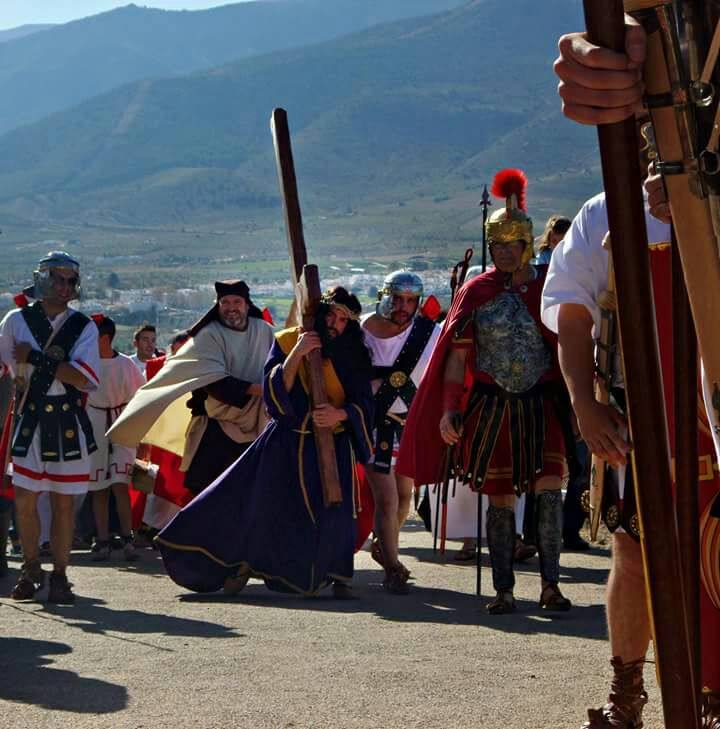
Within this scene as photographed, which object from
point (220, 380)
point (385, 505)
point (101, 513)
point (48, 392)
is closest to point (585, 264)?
point (48, 392)

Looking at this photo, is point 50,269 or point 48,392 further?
point 48,392

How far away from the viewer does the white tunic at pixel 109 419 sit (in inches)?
481

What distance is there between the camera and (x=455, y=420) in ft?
26.2

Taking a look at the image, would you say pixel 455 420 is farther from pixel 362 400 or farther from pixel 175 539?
pixel 175 539

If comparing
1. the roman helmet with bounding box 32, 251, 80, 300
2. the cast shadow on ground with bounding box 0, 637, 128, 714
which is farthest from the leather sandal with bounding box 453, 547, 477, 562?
the cast shadow on ground with bounding box 0, 637, 128, 714

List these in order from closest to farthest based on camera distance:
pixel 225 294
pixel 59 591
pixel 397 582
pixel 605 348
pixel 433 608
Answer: pixel 605 348 → pixel 433 608 → pixel 59 591 → pixel 397 582 → pixel 225 294

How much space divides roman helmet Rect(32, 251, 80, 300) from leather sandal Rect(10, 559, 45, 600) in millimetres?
1414

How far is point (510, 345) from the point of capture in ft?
26.2

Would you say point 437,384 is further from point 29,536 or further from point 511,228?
point 29,536

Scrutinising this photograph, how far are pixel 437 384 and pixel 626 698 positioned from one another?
378cm

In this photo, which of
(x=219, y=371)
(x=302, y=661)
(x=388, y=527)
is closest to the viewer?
(x=302, y=661)

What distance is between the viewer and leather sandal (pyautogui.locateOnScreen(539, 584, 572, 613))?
8148 mm

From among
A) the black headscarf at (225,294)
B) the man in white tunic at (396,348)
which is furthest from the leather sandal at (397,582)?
the black headscarf at (225,294)

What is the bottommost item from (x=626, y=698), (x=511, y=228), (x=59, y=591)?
(x=626, y=698)
